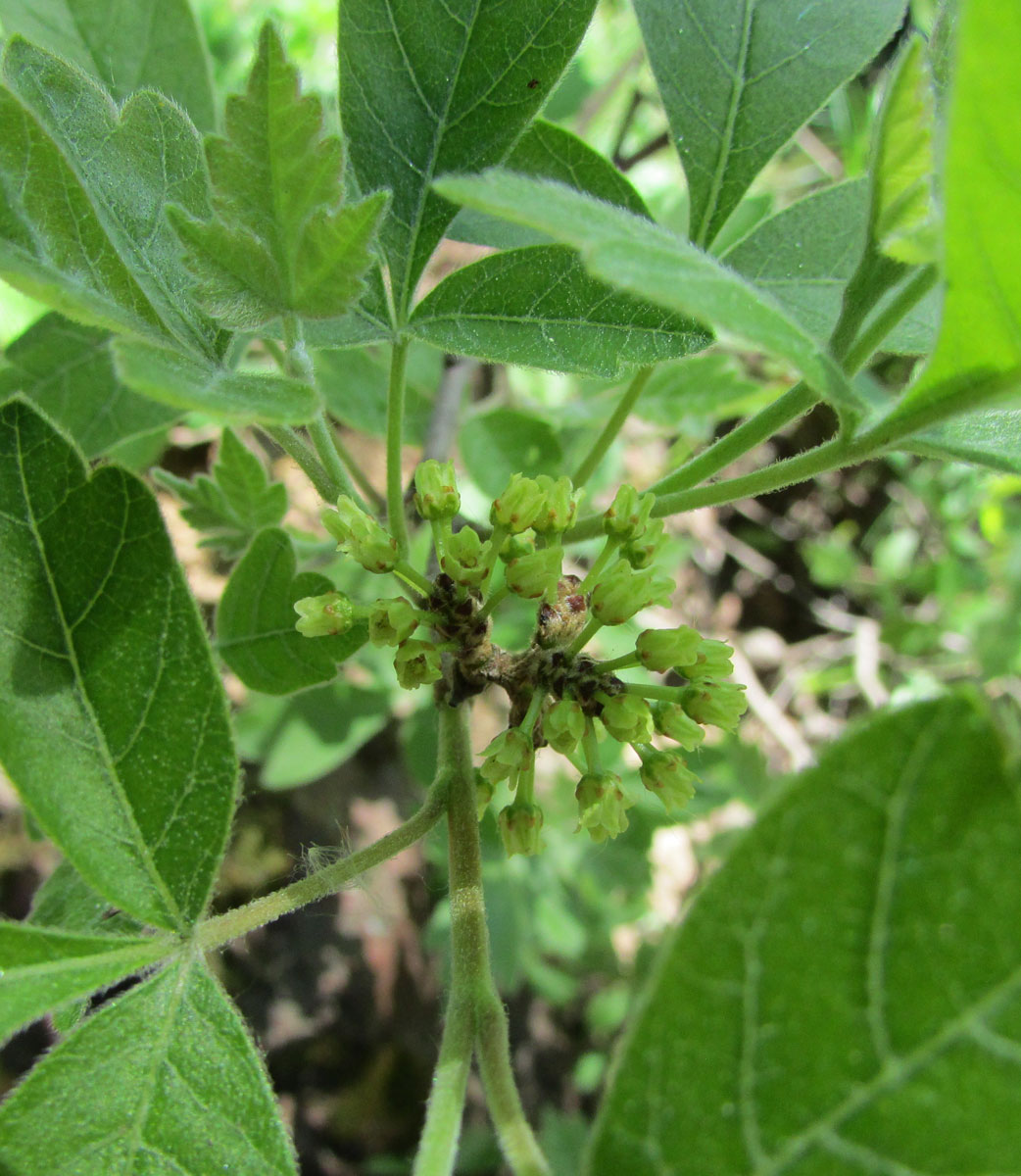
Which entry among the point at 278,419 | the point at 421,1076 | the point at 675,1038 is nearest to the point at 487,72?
the point at 278,419

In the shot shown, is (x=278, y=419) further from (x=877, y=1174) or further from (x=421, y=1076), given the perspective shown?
(x=421, y=1076)

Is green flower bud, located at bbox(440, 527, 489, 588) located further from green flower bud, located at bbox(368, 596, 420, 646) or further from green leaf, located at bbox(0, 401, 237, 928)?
green leaf, located at bbox(0, 401, 237, 928)

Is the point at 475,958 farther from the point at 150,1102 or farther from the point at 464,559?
the point at 464,559

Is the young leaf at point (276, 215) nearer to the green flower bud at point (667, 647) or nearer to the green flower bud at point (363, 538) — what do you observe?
the green flower bud at point (363, 538)

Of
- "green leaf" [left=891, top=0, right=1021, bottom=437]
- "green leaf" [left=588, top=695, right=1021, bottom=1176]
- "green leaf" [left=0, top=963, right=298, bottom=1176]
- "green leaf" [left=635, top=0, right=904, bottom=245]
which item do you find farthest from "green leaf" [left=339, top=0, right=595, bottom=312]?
"green leaf" [left=0, top=963, right=298, bottom=1176]

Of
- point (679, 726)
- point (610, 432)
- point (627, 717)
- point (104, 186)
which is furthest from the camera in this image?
point (610, 432)

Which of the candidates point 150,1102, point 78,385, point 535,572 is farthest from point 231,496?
point 150,1102
